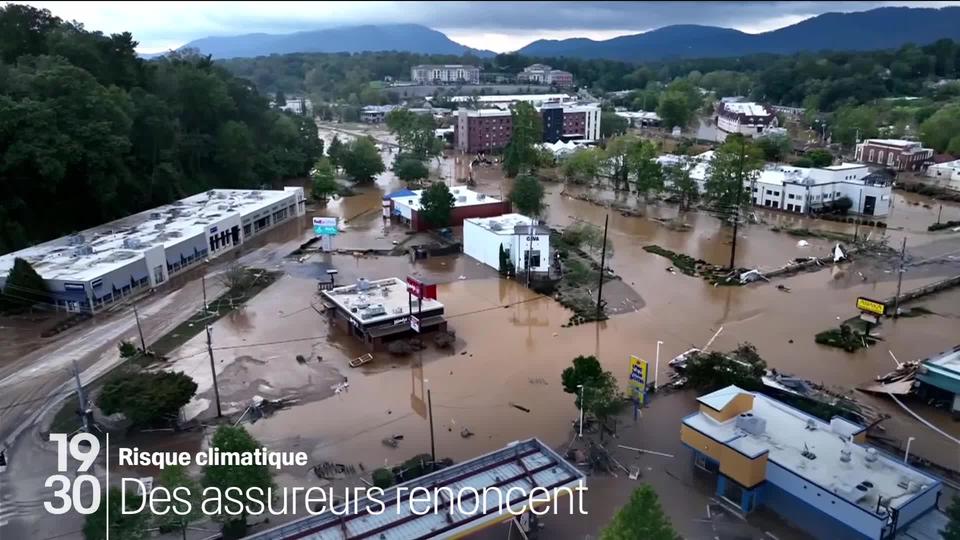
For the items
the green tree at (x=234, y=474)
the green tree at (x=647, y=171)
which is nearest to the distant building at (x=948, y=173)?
the green tree at (x=647, y=171)

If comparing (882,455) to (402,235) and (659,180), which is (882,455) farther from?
(659,180)

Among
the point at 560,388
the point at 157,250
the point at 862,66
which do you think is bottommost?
the point at 560,388

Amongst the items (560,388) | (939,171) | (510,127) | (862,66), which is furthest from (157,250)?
(862,66)

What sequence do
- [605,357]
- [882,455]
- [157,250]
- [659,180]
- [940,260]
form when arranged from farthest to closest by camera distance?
[659,180]
[940,260]
[157,250]
[605,357]
[882,455]

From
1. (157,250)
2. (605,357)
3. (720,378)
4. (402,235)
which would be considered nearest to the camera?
(720,378)

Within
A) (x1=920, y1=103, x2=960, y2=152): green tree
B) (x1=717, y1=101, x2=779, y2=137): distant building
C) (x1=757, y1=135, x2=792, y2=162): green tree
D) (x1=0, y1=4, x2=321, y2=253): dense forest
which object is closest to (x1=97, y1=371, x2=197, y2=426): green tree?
(x1=0, y1=4, x2=321, y2=253): dense forest

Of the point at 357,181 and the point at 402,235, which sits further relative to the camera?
the point at 357,181
